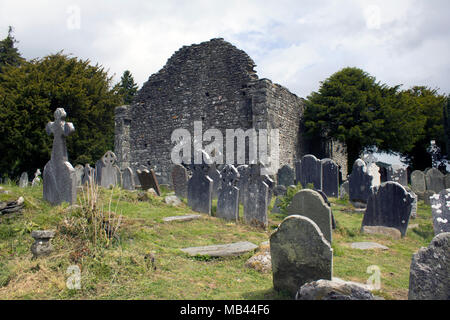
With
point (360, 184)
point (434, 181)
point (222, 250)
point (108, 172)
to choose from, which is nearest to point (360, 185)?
point (360, 184)

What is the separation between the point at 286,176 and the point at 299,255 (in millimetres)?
9213

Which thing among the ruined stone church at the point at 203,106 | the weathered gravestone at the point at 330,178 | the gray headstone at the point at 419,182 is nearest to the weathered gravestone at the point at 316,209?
the weathered gravestone at the point at 330,178

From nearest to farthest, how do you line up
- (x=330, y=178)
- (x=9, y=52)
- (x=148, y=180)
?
(x=148, y=180)
(x=330, y=178)
(x=9, y=52)

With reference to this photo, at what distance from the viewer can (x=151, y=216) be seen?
7.20 metres

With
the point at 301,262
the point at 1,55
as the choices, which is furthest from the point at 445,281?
the point at 1,55

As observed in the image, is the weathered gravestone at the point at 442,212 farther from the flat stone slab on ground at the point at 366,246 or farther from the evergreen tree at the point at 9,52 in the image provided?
the evergreen tree at the point at 9,52

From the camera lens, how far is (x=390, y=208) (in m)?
7.27

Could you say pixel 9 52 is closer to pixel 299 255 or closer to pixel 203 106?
pixel 203 106

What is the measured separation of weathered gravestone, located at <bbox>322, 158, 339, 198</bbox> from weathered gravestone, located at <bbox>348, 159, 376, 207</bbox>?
122 centimetres

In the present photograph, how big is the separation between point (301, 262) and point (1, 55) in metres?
31.7

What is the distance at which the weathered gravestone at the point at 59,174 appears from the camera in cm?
672

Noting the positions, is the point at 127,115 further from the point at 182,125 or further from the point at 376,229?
the point at 376,229

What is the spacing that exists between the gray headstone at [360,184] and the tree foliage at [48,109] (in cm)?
1589
